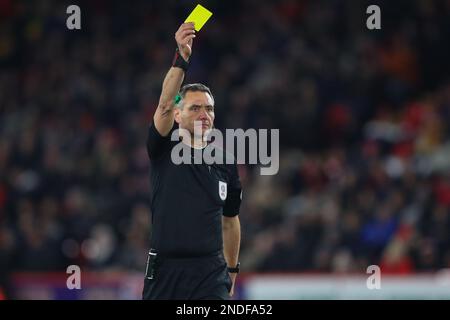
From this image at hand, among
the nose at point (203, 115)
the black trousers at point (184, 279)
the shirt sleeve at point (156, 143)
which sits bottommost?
the black trousers at point (184, 279)

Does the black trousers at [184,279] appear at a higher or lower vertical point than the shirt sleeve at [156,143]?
lower

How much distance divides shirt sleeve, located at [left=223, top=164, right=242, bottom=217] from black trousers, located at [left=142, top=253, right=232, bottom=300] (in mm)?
522

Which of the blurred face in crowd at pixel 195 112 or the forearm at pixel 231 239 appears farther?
the forearm at pixel 231 239

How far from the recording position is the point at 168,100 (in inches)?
241

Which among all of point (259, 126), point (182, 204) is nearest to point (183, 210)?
point (182, 204)

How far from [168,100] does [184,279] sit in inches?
43.6

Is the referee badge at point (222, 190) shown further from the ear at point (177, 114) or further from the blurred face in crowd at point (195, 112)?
the ear at point (177, 114)

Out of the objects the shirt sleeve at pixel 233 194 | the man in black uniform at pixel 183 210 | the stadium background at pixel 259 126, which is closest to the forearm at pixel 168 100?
the man in black uniform at pixel 183 210

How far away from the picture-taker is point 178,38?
241 inches

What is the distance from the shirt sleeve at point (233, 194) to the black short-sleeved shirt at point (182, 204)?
0.63 ft

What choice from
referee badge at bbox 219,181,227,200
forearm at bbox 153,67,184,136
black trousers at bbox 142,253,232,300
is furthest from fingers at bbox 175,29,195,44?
black trousers at bbox 142,253,232,300

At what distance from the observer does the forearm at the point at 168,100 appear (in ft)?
20.0

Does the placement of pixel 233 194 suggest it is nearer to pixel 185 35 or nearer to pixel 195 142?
pixel 195 142
